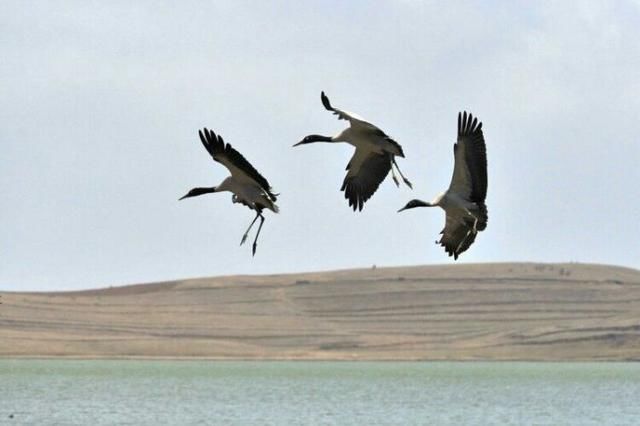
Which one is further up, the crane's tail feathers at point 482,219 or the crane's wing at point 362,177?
the crane's wing at point 362,177

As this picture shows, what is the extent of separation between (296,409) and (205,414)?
21.8ft

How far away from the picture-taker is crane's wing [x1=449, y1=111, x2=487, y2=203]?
18.7 m

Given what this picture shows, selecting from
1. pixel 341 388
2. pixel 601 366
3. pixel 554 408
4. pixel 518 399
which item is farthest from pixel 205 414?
pixel 601 366

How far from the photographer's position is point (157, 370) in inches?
6486

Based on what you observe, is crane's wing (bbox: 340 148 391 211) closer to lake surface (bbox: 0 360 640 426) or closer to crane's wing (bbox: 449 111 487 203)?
crane's wing (bbox: 449 111 487 203)

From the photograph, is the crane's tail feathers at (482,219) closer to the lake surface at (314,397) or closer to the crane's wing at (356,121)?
the crane's wing at (356,121)

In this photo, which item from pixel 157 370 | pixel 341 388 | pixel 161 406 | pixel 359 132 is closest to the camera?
pixel 359 132

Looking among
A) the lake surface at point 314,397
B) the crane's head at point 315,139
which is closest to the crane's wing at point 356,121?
the crane's head at point 315,139

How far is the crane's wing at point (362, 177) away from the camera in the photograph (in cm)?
1898

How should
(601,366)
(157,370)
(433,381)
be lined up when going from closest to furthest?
1. (433,381)
2. (157,370)
3. (601,366)

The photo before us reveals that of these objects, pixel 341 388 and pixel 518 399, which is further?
pixel 341 388

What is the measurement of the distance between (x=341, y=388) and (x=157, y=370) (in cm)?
5066

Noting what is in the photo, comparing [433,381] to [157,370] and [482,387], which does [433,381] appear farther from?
[157,370]

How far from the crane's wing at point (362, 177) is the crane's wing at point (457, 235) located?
0.93 m
